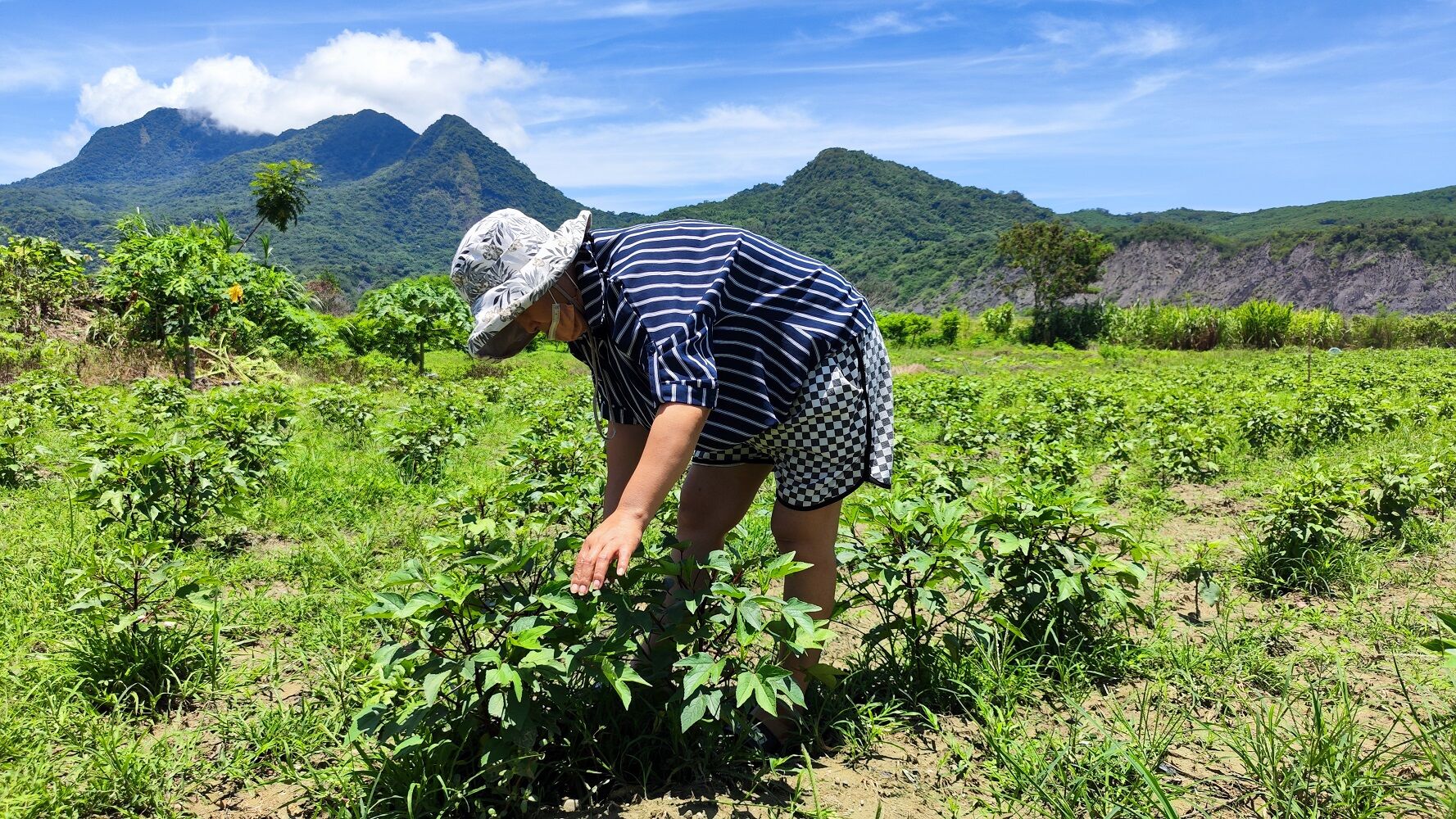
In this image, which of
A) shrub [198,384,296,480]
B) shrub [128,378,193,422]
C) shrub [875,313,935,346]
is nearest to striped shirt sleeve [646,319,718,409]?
shrub [198,384,296,480]

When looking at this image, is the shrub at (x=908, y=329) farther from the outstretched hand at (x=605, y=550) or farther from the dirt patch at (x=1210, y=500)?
the outstretched hand at (x=605, y=550)

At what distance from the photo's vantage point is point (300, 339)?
12.6 m

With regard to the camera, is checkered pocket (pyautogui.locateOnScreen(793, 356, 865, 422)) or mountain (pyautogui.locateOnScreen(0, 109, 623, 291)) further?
mountain (pyautogui.locateOnScreen(0, 109, 623, 291))

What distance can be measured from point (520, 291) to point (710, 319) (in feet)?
1.31

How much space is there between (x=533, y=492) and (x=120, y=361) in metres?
9.82

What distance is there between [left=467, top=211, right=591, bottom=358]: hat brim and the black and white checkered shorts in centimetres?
56

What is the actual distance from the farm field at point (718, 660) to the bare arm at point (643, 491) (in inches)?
5.6

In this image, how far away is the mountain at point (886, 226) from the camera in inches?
2329

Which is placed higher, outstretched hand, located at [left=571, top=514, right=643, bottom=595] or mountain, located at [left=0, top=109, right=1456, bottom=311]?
mountain, located at [left=0, top=109, right=1456, bottom=311]

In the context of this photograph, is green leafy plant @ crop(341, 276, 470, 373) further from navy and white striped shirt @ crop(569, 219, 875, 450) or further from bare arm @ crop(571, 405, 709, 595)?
bare arm @ crop(571, 405, 709, 595)

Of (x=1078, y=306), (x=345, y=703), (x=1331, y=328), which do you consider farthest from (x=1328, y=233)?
(x=345, y=703)

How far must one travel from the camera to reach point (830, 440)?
1.93 meters

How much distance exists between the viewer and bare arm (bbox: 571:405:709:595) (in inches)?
58.4

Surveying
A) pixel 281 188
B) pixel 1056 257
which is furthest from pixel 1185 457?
pixel 1056 257
